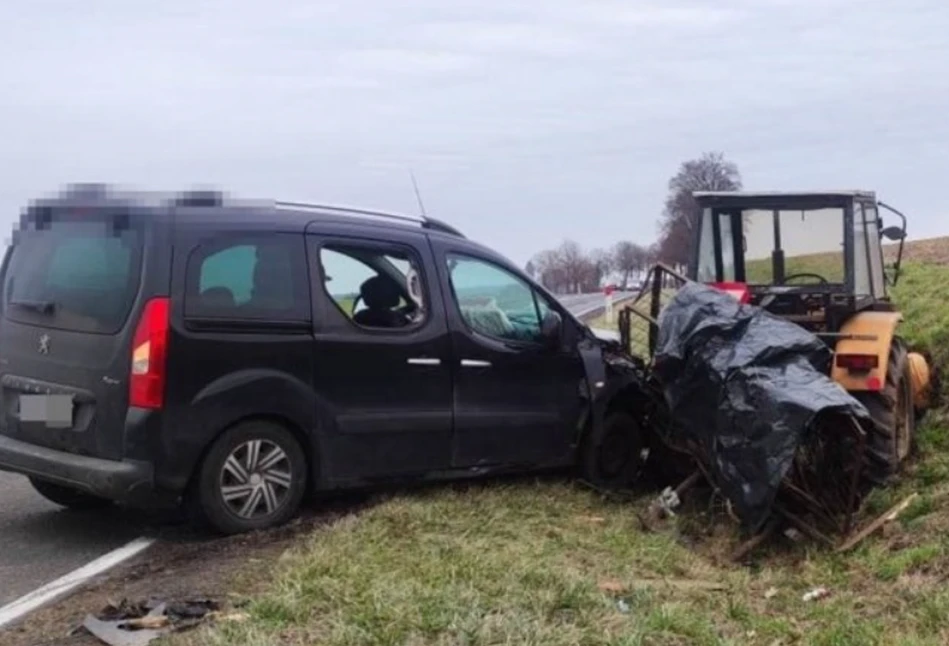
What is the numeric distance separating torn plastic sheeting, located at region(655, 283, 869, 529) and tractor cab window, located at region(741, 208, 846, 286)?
171 centimetres

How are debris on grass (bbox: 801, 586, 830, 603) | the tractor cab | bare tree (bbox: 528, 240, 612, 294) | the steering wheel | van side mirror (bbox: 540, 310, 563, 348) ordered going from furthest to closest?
1. bare tree (bbox: 528, 240, 612, 294)
2. the steering wheel
3. the tractor cab
4. van side mirror (bbox: 540, 310, 563, 348)
5. debris on grass (bbox: 801, 586, 830, 603)

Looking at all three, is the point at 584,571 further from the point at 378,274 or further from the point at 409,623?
the point at 378,274

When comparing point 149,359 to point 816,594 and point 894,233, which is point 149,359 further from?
point 894,233

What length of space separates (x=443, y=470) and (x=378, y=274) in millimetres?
1303

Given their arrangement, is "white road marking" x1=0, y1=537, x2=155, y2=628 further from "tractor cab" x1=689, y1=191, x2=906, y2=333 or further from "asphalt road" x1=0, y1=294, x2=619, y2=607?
"tractor cab" x1=689, y1=191, x2=906, y2=333

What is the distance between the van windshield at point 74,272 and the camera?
6.36 meters

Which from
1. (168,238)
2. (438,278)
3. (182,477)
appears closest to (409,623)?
(182,477)

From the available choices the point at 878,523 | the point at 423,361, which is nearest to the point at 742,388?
the point at 878,523

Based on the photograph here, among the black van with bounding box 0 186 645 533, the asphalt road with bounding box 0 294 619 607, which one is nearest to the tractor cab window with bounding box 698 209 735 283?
the black van with bounding box 0 186 645 533

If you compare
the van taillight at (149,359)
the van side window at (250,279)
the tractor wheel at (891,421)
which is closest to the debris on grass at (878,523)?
the tractor wheel at (891,421)

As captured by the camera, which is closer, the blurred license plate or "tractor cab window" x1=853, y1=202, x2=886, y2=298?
the blurred license plate

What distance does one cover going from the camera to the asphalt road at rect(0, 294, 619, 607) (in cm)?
603

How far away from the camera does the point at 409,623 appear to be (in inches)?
182

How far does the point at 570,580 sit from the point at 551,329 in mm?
2882
